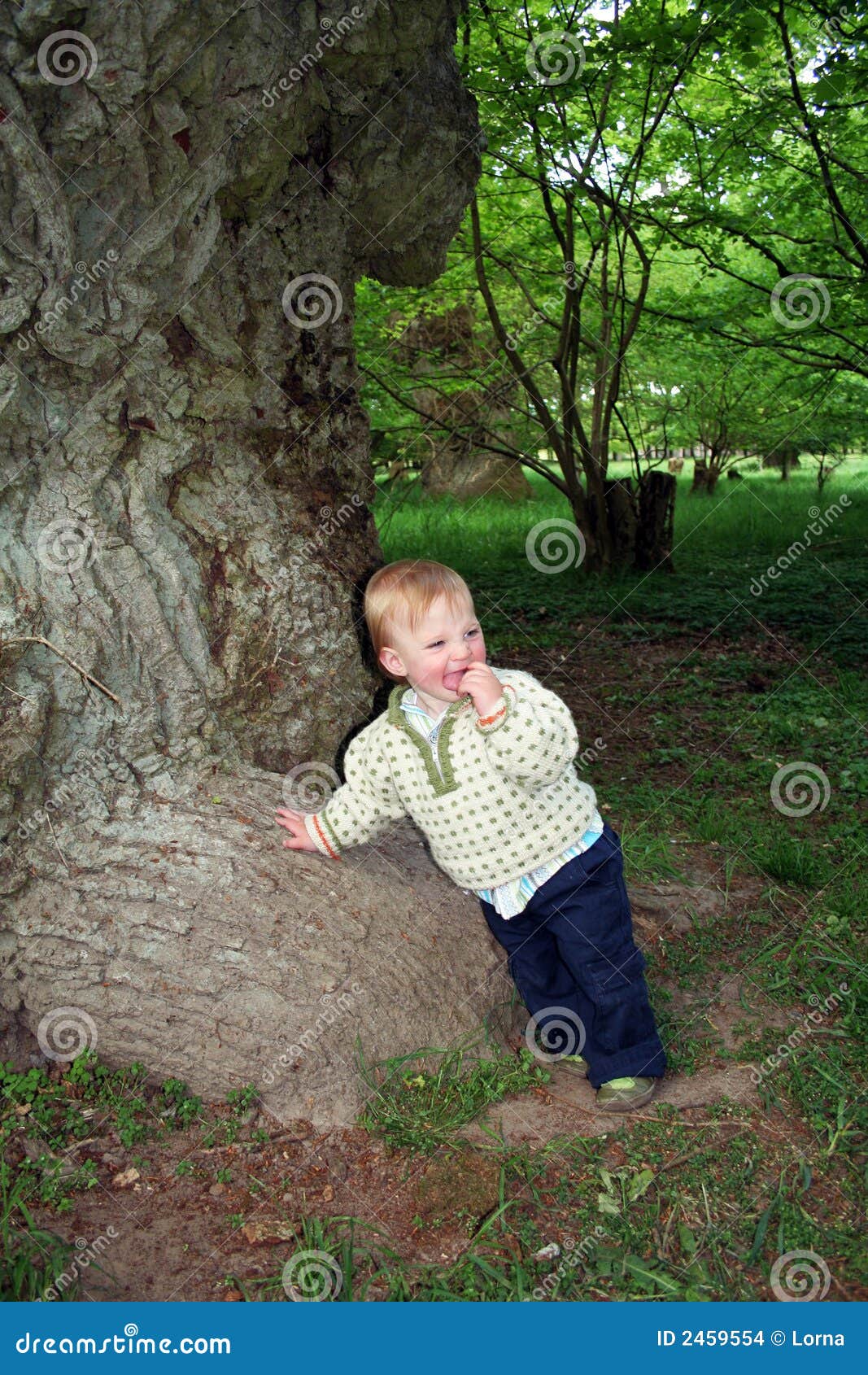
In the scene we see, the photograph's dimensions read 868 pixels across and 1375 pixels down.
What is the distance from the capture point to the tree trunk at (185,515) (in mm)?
2480

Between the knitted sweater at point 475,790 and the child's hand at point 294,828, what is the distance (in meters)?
0.02

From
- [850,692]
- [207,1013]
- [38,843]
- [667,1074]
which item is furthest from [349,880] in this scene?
[850,692]

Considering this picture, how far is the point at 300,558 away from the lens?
322 centimetres

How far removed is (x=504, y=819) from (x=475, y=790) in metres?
0.12

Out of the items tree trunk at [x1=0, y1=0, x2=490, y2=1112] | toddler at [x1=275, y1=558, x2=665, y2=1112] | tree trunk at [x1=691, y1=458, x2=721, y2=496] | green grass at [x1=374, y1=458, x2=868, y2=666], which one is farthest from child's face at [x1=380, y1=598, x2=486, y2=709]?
tree trunk at [x1=691, y1=458, x2=721, y2=496]

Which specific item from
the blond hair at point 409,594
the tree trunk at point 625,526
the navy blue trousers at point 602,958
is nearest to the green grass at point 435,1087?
the navy blue trousers at point 602,958

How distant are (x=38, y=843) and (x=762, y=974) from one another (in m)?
2.25

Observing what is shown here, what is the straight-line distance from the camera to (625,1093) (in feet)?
9.30

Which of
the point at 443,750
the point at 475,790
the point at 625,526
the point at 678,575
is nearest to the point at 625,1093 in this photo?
the point at 475,790

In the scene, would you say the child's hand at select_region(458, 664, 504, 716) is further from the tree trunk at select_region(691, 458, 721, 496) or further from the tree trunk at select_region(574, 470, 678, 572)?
the tree trunk at select_region(691, 458, 721, 496)

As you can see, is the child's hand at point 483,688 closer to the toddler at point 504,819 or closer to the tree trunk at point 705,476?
the toddler at point 504,819

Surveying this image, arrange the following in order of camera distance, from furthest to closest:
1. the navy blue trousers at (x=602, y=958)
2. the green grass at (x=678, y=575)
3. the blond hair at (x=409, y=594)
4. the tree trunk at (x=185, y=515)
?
the green grass at (x=678, y=575)
the navy blue trousers at (x=602, y=958)
the blond hair at (x=409, y=594)
the tree trunk at (x=185, y=515)

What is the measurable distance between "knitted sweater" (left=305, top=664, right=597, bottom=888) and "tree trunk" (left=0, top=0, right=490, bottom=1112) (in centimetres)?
23

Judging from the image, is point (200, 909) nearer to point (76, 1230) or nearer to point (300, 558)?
point (76, 1230)
